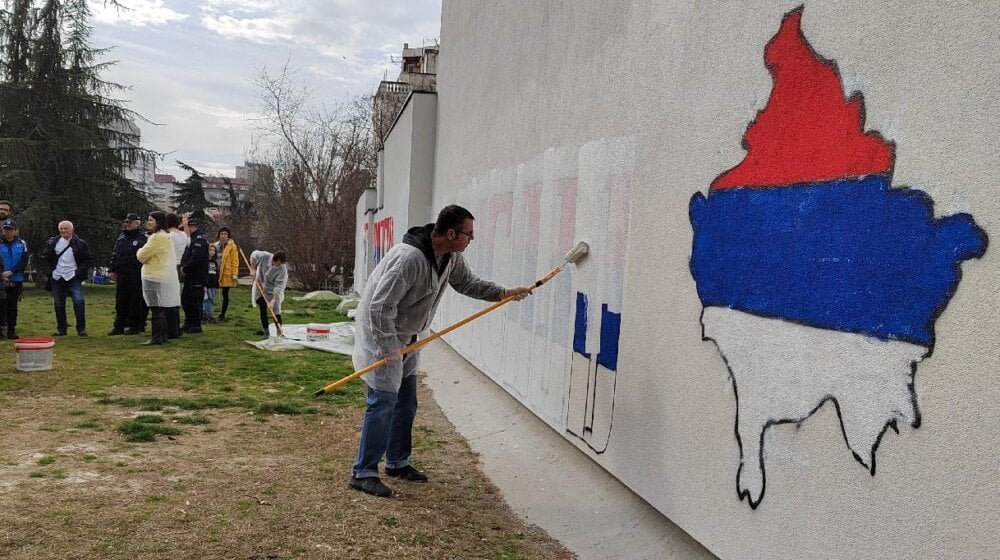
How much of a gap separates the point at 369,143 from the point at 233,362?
75.3 ft

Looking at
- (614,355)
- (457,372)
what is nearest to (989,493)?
(614,355)

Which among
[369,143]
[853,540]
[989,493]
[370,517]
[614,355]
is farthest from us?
[369,143]

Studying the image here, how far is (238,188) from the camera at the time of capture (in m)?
61.1

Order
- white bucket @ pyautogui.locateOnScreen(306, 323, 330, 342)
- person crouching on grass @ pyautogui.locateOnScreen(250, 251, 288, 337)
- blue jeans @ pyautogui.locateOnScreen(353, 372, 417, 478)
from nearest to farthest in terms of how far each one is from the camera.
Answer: blue jeans @ pyautogui.locateOnScreen(353, 372, 417, 478)
person crouching on grass @ pyautogui.locateOnScreen(250, 251, 288, 337)
white bucket @ pyautogui.locateOnScreen(306, 323, 330, 342)

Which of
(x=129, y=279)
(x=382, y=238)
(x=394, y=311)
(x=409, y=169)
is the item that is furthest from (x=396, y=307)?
(x=382, y=238)

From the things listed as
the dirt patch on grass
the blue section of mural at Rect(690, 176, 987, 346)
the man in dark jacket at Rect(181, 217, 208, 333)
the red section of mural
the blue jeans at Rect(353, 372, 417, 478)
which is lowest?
the dirt patch on grass

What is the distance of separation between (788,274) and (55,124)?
81.0ft

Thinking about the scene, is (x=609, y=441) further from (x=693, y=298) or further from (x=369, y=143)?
(x=369, y=143)

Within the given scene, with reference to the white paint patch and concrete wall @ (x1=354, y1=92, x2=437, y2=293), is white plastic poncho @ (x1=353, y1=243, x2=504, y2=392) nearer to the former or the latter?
the white paint patch

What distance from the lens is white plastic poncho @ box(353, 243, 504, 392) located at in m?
4.29

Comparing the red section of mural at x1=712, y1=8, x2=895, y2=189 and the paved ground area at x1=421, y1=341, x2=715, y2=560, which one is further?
the paved ground area at x1=421, y1=341, x2=715, y2=560

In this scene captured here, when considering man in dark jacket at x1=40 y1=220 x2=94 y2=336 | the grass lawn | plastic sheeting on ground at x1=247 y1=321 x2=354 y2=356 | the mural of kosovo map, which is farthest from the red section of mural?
man in dark jacket at x1=40 y1=220 x2=94 y2=336

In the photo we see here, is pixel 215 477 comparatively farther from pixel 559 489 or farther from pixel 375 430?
pixel 559 489

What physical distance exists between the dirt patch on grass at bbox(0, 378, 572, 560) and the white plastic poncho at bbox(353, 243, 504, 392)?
0.80m
